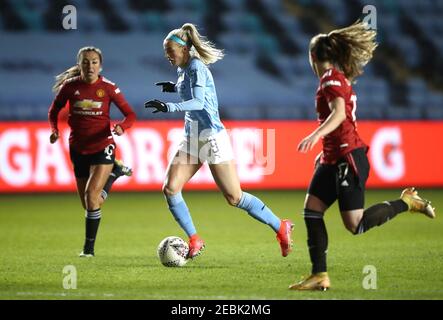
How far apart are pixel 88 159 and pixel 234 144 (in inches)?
311

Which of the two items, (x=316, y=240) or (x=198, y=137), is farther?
(x=198, y=137)

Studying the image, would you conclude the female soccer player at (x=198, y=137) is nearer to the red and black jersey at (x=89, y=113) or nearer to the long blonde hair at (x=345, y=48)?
the red and black jersey at (x=89, y=113)

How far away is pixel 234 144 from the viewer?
17656mm

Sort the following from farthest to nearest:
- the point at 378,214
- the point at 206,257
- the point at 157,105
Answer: the point at 206,257
the point at 157,105
the point at 378,214

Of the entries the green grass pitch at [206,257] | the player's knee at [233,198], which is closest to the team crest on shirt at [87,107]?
the green grass pitch at [206,257]

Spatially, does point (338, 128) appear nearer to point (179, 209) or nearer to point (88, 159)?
point (179, 209)

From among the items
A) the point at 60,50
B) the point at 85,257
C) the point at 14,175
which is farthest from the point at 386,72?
the point at 85,257

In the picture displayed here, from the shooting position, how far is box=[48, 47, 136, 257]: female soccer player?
9812mm

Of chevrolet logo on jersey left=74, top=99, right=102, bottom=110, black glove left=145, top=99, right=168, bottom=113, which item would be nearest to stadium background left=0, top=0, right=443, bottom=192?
chevrolet logo on jersey left=74, top=99, right=102, bottom=110

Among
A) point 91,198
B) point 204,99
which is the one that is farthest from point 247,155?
point 204,99

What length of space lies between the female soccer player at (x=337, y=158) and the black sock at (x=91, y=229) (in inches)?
116

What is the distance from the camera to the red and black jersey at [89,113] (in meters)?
9.89

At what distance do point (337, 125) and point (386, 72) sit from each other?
1739 centimetres

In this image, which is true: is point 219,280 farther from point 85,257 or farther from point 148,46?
point 148,46
